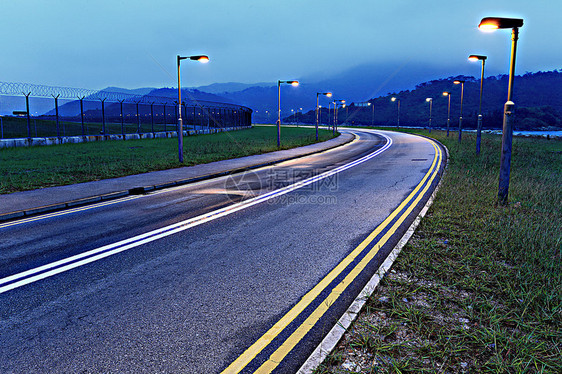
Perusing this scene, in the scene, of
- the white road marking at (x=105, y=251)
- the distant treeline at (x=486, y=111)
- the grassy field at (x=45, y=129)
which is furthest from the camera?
the distant treeline at (x=486, y=111)

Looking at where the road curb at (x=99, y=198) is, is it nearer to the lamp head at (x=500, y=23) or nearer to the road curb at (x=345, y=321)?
the road curb at (x=345, y=321)

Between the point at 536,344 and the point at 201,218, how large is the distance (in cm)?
682

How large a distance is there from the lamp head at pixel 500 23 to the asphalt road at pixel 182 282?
15.7ft

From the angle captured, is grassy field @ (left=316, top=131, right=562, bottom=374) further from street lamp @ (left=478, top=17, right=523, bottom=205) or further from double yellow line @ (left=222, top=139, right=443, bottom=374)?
street lamp @ (left=478, top=17, right=523, bottom=205)

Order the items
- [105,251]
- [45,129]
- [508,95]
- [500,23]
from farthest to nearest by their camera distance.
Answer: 1. [45,129]
2. [508,95]
3. [500,23]
4. [105,251]

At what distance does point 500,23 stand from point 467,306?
25.9 feet

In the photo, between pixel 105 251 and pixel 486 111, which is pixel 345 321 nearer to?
pixel 105 251

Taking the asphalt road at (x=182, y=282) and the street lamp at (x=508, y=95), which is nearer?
the asphalt road at (x=182, y=282)

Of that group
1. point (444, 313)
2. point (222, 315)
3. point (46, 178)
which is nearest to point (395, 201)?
point (444, 313)

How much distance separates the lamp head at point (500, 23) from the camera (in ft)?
30.1

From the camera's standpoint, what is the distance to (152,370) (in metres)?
3.43

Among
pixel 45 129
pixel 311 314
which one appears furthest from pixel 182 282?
pixel 45 129

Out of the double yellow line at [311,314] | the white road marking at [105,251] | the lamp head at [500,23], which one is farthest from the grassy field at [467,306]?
the lamp head at [500,23]

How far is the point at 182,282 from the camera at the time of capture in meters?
5.31
